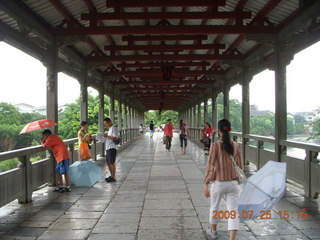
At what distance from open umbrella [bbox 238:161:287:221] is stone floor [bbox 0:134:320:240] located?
0.67m

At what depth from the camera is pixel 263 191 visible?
10.3 feet

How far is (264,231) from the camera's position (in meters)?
3.91

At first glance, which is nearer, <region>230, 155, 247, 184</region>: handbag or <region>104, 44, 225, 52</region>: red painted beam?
<region>230, 155, 247, 184</region>: handbag

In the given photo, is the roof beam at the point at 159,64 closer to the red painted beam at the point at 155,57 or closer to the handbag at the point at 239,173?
the red painted beam at the point at 155,57

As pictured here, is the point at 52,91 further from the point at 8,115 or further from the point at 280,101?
the point at 8,115

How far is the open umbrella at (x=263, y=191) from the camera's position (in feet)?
10.3

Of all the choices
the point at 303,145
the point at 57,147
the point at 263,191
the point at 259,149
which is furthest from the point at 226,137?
the point at 259,149

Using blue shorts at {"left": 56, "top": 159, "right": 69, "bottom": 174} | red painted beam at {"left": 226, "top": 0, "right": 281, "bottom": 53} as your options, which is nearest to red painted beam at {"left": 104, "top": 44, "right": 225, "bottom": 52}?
red painted beam at {"left": 226, "top": 0, "right": 281, "bottom": 53}

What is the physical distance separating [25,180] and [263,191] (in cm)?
407

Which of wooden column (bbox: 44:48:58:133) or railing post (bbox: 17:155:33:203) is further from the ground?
wooden column (bbox: 44:48:58:133)

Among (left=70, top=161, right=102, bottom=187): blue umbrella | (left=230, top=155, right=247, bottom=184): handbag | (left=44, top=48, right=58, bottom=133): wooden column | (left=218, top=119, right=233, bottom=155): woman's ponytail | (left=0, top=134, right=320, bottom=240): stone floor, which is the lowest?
(left=0, top=134, right=320, bottom=240): stone floor

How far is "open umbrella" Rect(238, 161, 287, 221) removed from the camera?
3125 millimetres

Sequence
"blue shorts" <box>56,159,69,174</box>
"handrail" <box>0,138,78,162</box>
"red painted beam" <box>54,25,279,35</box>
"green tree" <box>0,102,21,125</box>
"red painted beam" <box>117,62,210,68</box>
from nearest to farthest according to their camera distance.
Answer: "handrail" <box>0,138,78,162</box> → "blue shorts" <box>56,159,69,174</box> → "red painted beam" <box>54,25,279,35</box> → "red painted beam" <box>117,62,210,68</box> → "green tree" <box>0,102,21,125</box>

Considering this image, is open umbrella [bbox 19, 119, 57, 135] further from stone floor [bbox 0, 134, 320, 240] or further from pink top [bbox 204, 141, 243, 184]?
pink top [bbox 204, 141, 243, 184]
